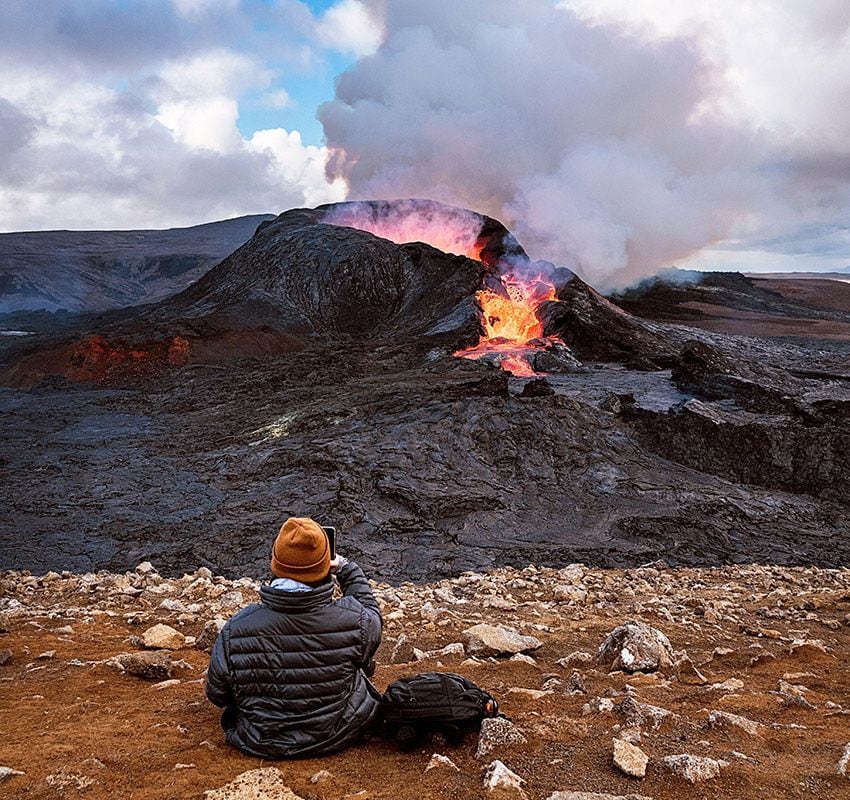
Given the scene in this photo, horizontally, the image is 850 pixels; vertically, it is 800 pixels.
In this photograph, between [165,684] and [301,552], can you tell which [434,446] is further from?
[301,552]

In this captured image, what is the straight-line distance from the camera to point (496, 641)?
16.4 feet

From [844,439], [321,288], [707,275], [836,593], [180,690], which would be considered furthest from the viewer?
[707,275]

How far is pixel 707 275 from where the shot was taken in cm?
6062

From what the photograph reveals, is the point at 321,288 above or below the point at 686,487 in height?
above

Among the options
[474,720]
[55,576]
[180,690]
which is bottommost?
[55,576]

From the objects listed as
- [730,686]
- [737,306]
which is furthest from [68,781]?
[737,306]

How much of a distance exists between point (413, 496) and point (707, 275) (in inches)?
2212

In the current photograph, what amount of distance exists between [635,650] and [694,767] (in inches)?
66.5

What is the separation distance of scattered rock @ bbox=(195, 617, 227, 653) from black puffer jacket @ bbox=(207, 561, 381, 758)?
1973 mm

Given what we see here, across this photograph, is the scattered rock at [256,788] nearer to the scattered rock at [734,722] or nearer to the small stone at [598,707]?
the small stone at [598,707]

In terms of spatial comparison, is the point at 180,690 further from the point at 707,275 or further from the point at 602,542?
the point at 707,275

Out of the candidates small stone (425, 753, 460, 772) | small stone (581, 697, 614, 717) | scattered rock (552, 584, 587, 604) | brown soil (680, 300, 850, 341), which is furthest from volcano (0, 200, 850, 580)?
brown soil (680, 300, 850, 341)

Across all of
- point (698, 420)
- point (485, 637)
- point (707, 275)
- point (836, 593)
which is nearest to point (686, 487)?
point (698, 420)

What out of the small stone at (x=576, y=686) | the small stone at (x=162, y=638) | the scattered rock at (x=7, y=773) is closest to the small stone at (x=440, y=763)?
the small stone at (x=576, y=686)
